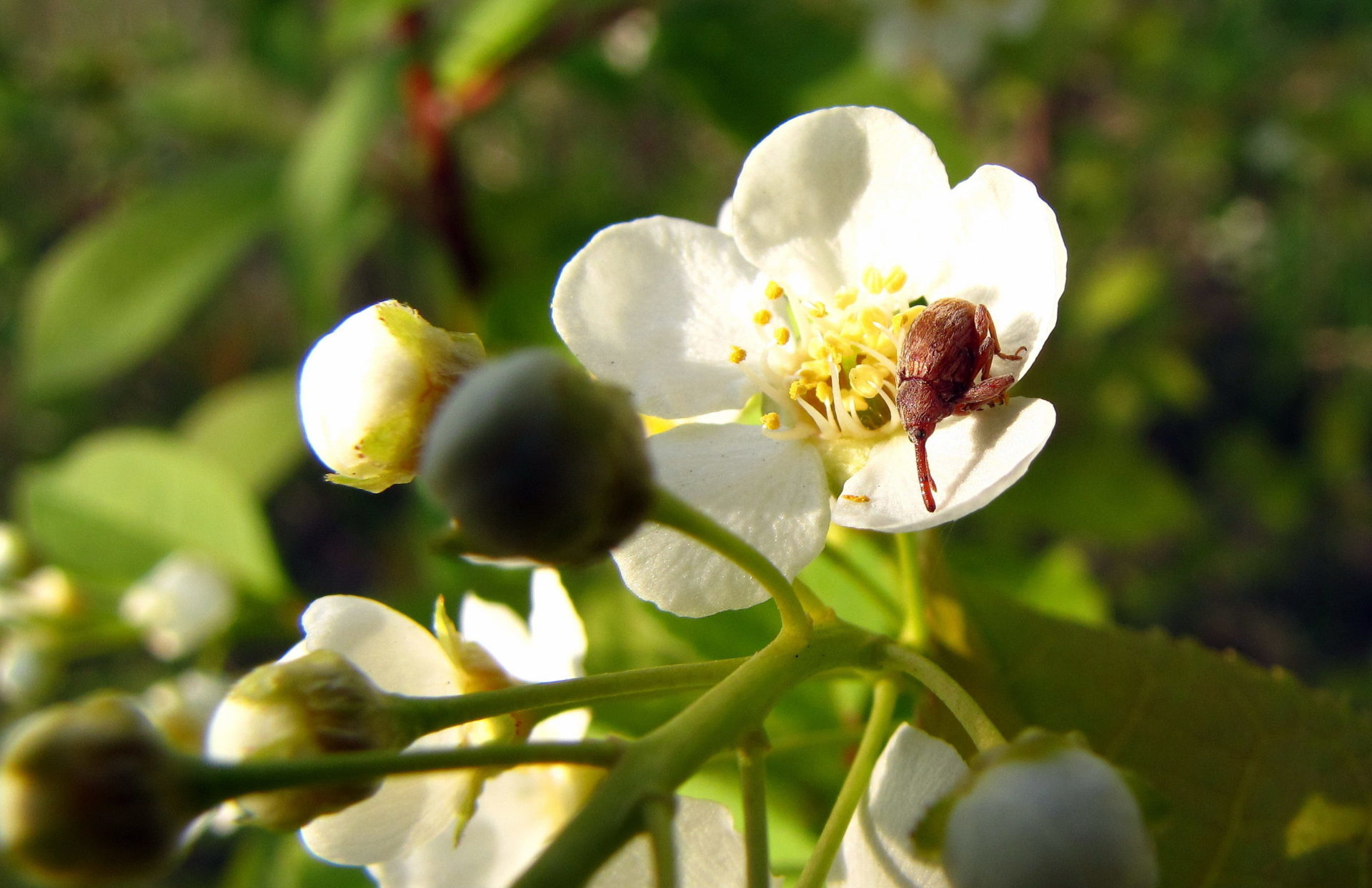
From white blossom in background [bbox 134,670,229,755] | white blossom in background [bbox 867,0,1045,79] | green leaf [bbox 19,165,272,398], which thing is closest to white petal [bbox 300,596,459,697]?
white blossom in background [bbox 134,670,229,755]

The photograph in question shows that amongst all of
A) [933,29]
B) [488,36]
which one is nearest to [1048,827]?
[488,36]

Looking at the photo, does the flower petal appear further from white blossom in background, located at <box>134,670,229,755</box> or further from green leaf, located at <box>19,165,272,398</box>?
green leaf, located at <box>19,165,272,398</box>

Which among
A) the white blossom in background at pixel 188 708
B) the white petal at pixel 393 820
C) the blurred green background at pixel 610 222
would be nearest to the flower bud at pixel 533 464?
the white petal at pixel 393 820

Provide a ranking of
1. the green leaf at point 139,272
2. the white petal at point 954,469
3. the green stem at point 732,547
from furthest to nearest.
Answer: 1. the green leaf at point 139,272
2. the white petal at point 954,469
3. the green stem at point 732,547

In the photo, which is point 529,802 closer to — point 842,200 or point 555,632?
point 555,632

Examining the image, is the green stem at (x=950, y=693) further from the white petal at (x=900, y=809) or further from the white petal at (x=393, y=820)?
the white petal at (x=393, y=820)
